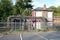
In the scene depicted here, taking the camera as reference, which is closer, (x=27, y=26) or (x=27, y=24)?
(x=27, y=26)

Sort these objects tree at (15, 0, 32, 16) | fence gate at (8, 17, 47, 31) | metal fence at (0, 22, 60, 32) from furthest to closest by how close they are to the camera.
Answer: tree at (15, 0, 32, 16) → fence gate at (8, 17, 47, 31) → metal fence at (0, 22, 60, 32)

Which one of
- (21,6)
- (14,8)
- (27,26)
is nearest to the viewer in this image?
(27,26)

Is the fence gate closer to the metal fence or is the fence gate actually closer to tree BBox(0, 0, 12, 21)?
the metal fence

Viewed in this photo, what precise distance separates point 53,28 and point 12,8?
2662 cm

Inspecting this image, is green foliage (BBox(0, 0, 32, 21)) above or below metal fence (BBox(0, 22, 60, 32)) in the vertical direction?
above

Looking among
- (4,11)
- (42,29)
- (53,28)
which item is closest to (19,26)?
(42,29)

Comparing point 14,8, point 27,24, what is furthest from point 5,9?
point 27,24

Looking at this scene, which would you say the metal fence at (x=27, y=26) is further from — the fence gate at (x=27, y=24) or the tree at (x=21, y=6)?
the tree at (x=21, y=6)

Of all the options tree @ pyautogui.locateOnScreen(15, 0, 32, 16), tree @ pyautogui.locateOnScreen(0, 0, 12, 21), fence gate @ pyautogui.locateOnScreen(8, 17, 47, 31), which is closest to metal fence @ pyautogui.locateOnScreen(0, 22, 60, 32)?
fence gate @ pyautogui.locateOnScreen(8, 17, 47, 31)

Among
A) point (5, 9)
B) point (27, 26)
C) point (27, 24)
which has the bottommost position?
point (27, 26)

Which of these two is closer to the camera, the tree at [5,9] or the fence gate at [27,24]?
the fence gate at [27,24]

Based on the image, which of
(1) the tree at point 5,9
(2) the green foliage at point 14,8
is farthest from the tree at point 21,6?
(1) the tree at point 5,9

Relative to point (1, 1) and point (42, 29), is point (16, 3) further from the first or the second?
point (42, 29)

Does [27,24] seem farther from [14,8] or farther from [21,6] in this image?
[21,6]
